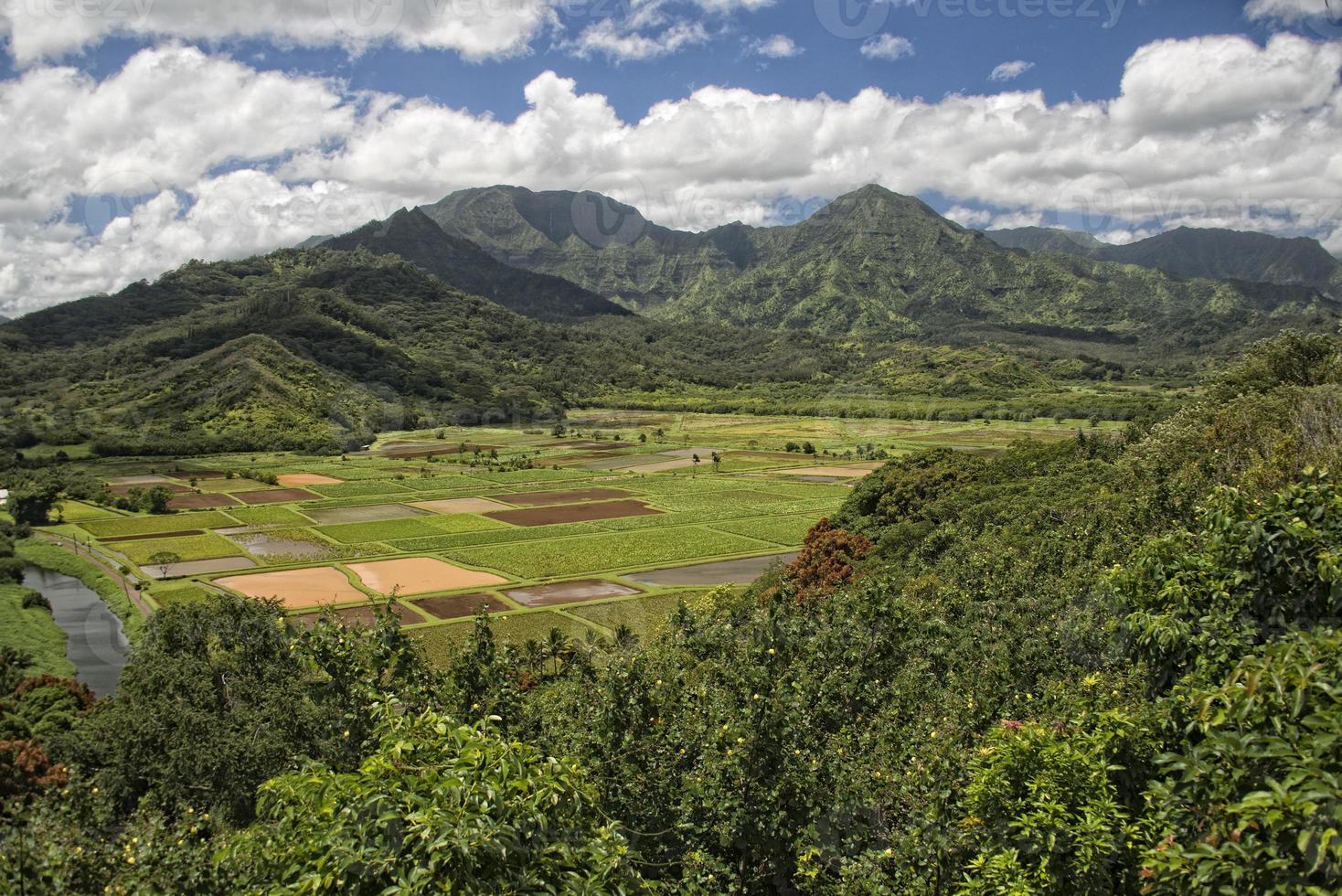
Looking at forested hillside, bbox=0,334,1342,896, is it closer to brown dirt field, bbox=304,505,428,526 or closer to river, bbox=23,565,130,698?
river, bbox=23,565,130,698

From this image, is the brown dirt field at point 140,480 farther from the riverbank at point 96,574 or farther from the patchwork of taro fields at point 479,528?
the riverbank at point 96,574

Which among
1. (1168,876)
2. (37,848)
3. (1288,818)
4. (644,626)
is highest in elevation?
(1288,818)

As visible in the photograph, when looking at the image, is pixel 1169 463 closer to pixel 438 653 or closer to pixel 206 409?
pixel 438 653

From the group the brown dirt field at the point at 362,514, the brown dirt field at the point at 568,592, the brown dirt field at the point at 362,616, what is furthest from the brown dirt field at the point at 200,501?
the brown dirt field at the point at 568,592

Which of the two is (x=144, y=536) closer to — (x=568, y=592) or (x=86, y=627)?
(x=86, y=627)

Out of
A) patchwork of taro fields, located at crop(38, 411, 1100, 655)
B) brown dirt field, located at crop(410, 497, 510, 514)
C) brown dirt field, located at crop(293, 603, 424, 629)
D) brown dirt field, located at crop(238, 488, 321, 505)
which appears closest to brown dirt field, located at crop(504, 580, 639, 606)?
patchwork of taro fields, located at crop(38, 411, 1100, 655)

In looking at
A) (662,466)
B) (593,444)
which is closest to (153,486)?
(662,466)

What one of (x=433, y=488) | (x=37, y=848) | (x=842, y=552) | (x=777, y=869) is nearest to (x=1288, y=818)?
(x=777, y=869)
